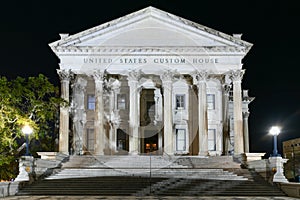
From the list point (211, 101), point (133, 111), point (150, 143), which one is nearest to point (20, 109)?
point (133, 111)

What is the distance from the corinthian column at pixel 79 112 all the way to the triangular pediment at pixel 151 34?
529 cm

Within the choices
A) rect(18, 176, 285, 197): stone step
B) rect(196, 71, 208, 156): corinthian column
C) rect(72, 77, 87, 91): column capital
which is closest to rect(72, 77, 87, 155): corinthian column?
rect(72, 77, 87, 91): column capital

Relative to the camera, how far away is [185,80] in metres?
47.7

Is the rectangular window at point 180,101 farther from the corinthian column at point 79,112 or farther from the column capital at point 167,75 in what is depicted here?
the corinthian column at point 79,112

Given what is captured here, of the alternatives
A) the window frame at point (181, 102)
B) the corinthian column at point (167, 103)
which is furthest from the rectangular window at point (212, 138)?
the corinthian column at point (167, 103)

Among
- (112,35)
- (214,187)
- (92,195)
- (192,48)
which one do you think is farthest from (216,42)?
(92,195)

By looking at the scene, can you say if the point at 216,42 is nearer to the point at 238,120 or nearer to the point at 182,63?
Result: the point at 182,63

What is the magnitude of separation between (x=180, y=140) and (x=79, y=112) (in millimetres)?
10003

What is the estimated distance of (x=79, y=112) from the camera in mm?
48125

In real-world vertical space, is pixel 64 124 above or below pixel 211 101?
below

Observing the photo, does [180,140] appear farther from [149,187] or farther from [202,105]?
[149,187]

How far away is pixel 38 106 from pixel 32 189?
6.12 m

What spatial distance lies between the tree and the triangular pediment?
400 inches

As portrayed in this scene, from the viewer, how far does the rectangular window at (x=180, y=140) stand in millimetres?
47938
